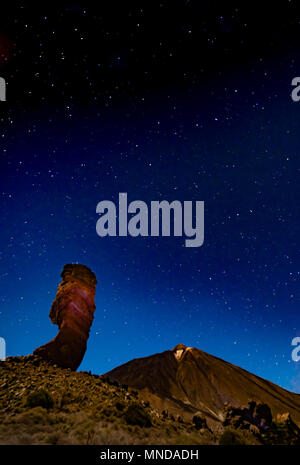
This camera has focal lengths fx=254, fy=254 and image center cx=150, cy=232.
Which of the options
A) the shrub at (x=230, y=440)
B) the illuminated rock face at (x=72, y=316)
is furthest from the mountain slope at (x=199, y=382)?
the shrub at (x=230, y=440)

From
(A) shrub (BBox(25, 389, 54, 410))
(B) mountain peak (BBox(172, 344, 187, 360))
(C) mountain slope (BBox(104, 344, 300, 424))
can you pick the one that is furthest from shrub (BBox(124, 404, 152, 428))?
(B) mountain peak (BBox(172, 344, 187, 360))

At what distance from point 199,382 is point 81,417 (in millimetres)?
52201

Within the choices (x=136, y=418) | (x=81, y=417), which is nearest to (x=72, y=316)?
(x=81, y=417)

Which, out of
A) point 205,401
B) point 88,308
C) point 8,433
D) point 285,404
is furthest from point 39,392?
point 285,404

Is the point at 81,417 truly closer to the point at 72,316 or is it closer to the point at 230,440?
the point at 230,440

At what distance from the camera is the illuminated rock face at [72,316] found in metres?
20.7

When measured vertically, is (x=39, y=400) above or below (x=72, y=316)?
below

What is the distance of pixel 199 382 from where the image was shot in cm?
5594

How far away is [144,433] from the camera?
1147 centimetres

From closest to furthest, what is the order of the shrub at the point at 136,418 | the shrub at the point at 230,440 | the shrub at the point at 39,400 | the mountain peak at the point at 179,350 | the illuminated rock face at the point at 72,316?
the shrub at the point at 230,440 < the shrub at the point at 136,418 < the shrub at the point at 39,400 < the illuminated rock face at the point at 72,316 < the mountain peak at the point at 179,350

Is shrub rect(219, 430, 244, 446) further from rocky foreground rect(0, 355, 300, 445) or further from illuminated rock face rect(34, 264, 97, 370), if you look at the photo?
illuminated rock face rect(34, 264, 97, 370)

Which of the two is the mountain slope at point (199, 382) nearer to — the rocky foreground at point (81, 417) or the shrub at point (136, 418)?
the rocky foreground at point (81, 417)
